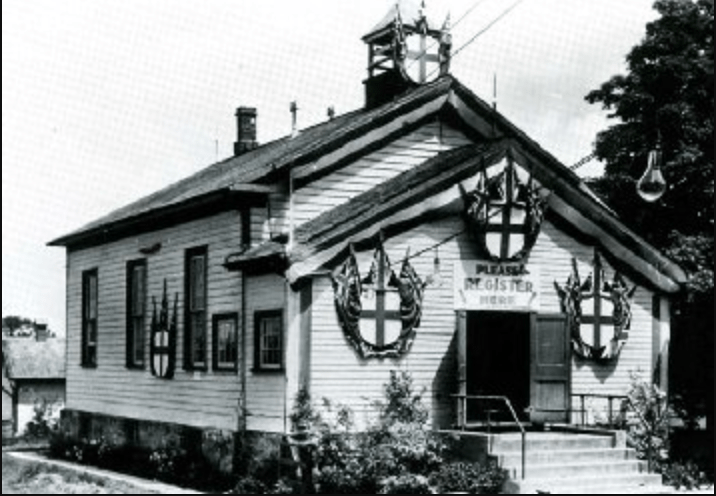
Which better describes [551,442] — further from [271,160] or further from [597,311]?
[271,160]

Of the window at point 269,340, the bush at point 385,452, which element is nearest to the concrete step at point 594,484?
the bush at point 385,452

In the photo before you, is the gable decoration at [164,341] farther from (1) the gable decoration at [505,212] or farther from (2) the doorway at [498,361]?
(1) the gable decoration at [505,212]

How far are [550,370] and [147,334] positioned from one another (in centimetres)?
906

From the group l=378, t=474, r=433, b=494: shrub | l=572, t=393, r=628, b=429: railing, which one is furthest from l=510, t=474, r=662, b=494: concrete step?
l=572, t=393, r=628, b=429: railing

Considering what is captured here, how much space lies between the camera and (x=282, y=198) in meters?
20.4

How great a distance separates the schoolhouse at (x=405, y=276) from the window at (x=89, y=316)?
4.34 metres

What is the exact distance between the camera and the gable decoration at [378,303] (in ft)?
63.3

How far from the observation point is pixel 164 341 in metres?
24.1

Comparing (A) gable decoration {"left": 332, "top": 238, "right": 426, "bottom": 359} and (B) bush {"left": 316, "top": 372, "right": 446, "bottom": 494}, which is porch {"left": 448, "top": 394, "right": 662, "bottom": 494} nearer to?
(B) bush {"left": 316, "top": 372, "right": 446, "bottom": 494}

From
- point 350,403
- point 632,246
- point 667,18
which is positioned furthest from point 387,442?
point 667,18

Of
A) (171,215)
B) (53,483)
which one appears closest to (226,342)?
(171,215)

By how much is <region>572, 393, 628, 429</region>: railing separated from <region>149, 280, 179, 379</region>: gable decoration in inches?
317

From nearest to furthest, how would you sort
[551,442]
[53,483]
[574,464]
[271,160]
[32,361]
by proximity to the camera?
[574,464] < [551,442] < [53,483] < [271,160] < [32,361]

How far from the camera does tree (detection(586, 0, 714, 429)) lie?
27844mm
